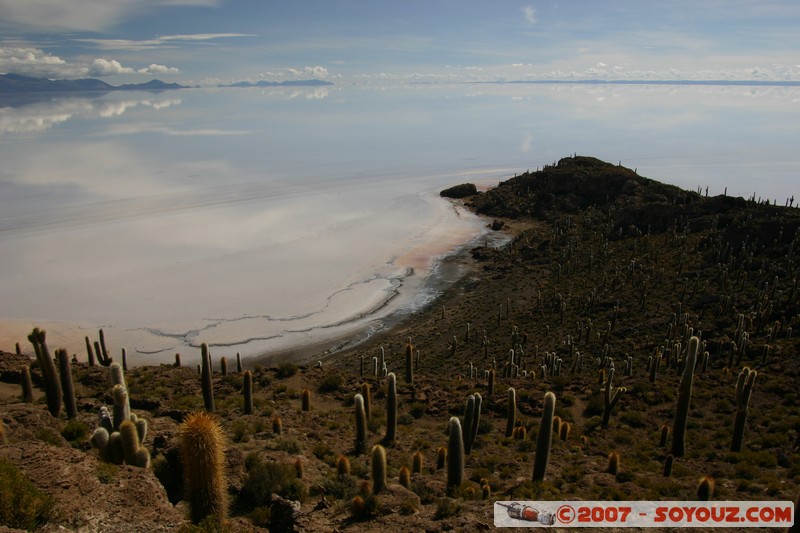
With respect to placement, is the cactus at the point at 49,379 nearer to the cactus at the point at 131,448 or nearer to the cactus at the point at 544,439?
the cactus at the point at 131,448

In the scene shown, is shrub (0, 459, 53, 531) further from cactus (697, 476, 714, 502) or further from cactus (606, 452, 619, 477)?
cactus (697, 476, 714, 502)

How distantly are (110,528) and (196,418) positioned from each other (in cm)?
224

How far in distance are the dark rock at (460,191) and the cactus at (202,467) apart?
70.6 m

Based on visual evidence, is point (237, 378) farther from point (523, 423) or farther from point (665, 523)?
point (665, 523)

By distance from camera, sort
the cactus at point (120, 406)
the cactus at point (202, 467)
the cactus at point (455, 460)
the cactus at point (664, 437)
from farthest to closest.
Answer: the cactus at point (664, 437) → the cactus at point (455, 460) → the cactus at point (120, 406) → the cactus at point (202, 467)

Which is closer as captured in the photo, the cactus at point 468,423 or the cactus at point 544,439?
the cactus at point 544,439

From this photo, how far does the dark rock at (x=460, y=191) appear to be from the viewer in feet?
260

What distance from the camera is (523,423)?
20.1 m

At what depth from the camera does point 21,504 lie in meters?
8.84

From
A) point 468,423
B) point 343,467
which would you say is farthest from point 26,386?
point 468,423

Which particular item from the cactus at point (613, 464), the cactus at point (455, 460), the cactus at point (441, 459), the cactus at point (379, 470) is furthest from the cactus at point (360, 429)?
the cactus at point (613, 464)

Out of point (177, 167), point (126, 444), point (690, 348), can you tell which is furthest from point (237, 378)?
point (177, 167)

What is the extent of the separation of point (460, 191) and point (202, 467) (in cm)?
7143

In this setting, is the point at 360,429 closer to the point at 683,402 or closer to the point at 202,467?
the point at 202,467
